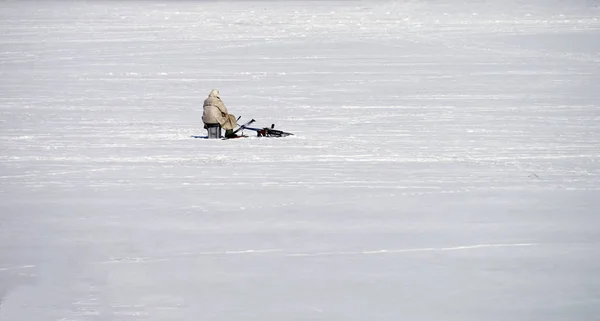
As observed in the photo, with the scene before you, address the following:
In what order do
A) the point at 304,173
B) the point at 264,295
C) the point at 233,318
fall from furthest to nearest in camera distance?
the point at 304,173 → the point at 264,295 → the point at 233,318

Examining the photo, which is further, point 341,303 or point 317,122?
point 317,122

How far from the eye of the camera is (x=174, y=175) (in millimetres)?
9883

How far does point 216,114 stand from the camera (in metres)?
11.7

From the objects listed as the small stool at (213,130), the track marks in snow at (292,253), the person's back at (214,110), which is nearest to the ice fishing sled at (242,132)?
the small stool at (213,130)

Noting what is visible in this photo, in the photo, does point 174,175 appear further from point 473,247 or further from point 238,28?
point 238,28

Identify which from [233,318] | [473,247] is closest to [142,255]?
[233,318]

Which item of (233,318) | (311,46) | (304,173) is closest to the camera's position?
(233,318)

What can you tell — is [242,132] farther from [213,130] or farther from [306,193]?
[306,193]

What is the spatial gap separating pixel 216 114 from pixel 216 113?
2cm

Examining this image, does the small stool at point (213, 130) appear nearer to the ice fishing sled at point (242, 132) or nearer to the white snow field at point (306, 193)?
the ice fishing sled at point (242, 132)

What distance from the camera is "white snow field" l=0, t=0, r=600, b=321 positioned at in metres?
6.11

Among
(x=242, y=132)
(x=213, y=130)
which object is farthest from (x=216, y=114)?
(x=242, y=132)

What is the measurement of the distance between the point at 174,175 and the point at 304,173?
109 cm

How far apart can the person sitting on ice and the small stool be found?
43 mm
